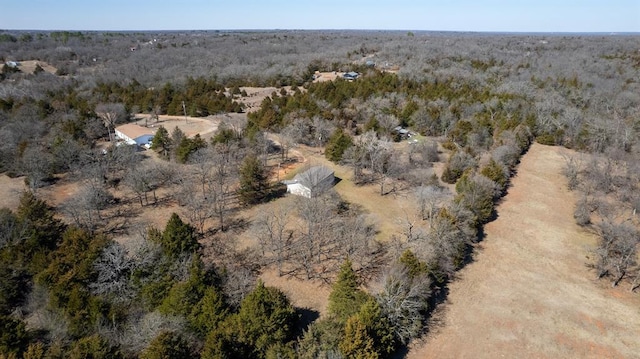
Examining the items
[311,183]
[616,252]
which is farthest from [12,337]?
[616,252]

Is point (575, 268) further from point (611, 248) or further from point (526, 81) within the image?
point (526, 81)

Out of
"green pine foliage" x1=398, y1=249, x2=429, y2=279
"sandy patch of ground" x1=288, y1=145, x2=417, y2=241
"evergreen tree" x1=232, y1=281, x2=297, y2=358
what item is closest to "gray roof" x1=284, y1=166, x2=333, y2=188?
"sandy patch of ground" x1=288, y1=145, x2=417, y2=241

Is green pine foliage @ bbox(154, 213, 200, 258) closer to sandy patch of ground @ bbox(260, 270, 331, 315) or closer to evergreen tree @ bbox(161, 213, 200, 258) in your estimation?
evergreen tree @ bbox(161, 213, 200, 258)

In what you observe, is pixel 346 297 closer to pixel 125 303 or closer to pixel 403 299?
pixel 403 299

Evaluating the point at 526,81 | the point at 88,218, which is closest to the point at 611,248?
the point at 88,218

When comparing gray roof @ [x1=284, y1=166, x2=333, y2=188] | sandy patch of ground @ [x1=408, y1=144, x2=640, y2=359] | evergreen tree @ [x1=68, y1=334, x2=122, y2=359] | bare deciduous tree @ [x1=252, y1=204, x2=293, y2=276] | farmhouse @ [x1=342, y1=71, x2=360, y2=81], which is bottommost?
sandy patch of ground @ [x1=408, y1=144, x2=640, y2=359]

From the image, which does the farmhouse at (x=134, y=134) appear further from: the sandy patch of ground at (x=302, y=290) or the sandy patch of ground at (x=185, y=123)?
the sandy patch of ground at (x=302, y=290)
